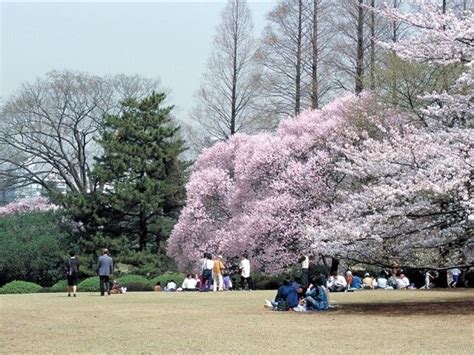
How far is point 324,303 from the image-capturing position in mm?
17578

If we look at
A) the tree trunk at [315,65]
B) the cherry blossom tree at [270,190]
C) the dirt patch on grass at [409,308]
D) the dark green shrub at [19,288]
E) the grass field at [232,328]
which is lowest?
the grass field at [232,328]

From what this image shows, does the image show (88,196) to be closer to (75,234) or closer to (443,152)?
(75,234)

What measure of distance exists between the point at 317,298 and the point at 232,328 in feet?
15.2

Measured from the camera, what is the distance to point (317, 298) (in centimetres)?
1759

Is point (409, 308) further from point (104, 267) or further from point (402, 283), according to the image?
point (402, 283)

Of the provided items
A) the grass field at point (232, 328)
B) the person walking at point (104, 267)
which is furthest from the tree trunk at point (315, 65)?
the grass field at point (232, 328)

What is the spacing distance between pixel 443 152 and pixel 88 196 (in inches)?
1137

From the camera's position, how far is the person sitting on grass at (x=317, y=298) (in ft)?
57.4

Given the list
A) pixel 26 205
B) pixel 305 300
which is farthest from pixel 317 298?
pixel 26 205

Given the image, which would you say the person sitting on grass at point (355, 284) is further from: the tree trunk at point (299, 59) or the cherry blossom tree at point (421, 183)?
the tree trunk at point (299, 59)

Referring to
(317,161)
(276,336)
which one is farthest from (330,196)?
(276,336)

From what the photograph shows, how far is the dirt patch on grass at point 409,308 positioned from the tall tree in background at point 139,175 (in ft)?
75.1

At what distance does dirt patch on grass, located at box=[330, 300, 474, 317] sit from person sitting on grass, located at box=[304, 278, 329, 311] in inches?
10.0

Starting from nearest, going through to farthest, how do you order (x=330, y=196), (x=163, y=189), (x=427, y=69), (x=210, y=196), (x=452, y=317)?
(x=452, y=317) < (x=427, y=69) < (x=330, y=196) < (x=210, y=196) < (x=163, y=189)
